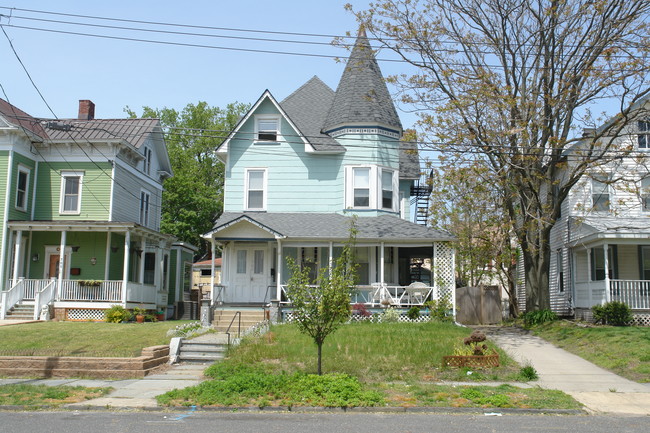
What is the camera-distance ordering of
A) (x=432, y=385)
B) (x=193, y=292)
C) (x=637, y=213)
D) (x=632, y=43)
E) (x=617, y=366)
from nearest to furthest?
(x=432, y=385) < (x=617, y=366) < (x=632, y=43) < (x=637, y=213) < (x=193, y=292)

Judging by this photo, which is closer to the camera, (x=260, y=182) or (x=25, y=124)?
(x=260, y=182)

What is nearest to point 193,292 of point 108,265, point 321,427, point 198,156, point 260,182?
point 108,265

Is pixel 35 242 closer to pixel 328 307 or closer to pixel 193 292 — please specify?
pixel 193 292

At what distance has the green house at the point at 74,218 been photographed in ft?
81.9

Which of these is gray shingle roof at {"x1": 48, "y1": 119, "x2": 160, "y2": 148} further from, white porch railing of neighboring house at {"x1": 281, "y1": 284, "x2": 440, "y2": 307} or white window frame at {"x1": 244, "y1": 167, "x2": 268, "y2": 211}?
white porch railing of neighboring house at {"x1": 281, "y1": 284, "x2": 440, "y2": 307}

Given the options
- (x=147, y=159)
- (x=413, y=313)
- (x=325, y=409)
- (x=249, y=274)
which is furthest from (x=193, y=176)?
(x=325, y=409)

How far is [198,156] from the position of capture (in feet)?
166

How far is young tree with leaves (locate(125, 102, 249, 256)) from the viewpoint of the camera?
4509cm

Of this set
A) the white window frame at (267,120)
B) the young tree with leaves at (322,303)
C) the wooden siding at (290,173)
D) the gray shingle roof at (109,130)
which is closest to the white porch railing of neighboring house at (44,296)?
the gray shingle roof at (109,130)

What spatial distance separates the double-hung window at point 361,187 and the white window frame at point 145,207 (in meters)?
12.4

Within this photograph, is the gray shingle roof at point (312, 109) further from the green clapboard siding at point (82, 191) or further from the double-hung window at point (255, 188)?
the green clapboard siding at point (82, 191)

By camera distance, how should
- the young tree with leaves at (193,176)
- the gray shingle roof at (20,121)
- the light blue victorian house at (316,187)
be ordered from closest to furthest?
the light blue victorian house at (316,187) < the gray shingle roof at (20,121) < the young tree with leaves at (193,176)

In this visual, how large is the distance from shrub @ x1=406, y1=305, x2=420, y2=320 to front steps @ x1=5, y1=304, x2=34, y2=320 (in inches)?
593

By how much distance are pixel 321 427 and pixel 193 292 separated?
2523cm
